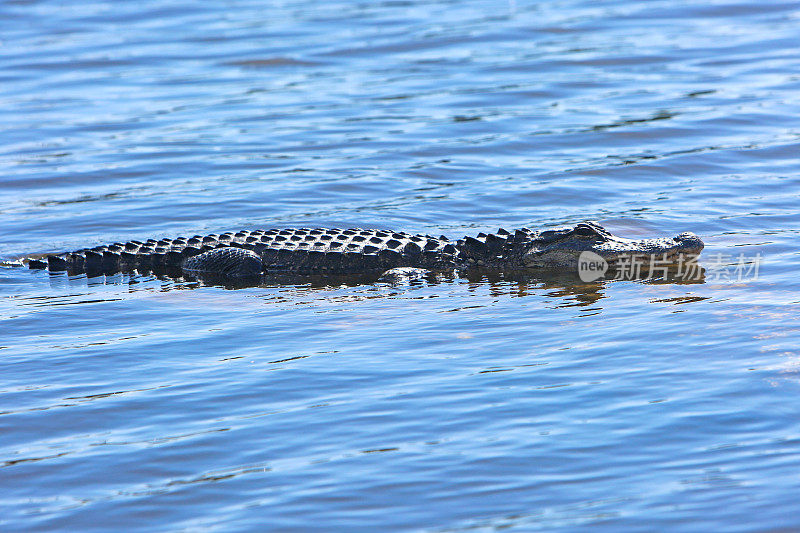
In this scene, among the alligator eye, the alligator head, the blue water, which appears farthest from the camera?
the alligator eye

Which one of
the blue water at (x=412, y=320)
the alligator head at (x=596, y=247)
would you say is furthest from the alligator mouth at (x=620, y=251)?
the blue water at (x=412, y=320)

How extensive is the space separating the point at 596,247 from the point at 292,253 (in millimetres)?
2347

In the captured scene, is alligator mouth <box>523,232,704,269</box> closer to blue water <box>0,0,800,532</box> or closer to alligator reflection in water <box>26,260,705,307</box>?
alligator reflection in water <box>26,260,705,307</box>

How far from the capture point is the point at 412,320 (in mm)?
6543

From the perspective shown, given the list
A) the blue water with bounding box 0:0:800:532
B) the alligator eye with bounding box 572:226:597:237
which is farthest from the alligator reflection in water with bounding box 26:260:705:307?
the alligator eye with bounding box 572:226:597:237

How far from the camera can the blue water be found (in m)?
4.31

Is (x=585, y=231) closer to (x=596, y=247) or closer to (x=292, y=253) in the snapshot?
(x=596, y=247)

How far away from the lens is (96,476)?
4527 mm

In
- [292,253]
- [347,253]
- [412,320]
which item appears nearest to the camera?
[412,320]

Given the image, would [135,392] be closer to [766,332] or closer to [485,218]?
[766,332]

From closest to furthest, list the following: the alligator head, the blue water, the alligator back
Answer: the blue water
the alligator head
the alligator back

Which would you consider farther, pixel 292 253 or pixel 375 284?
pixel 292 253

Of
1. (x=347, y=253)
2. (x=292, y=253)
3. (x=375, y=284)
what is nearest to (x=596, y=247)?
(x=375, y=284)

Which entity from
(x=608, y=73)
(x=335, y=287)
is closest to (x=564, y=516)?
(x=335, y=287)
